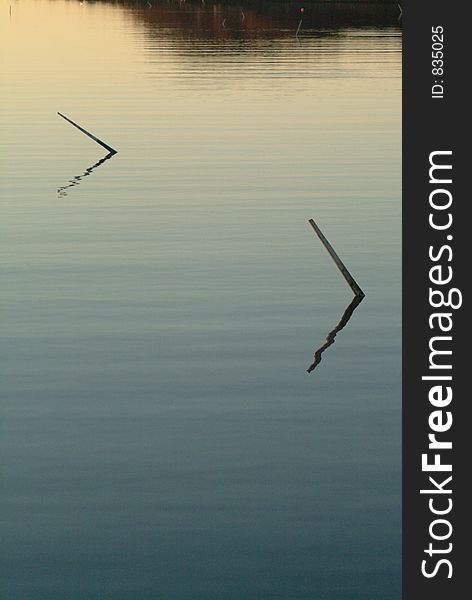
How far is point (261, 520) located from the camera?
57.9 feet

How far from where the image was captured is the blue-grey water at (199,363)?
16734mm

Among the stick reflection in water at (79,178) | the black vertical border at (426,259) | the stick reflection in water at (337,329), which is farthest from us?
the stick reflection in water at (79,178)

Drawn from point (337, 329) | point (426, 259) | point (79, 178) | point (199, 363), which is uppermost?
point (79, 178)

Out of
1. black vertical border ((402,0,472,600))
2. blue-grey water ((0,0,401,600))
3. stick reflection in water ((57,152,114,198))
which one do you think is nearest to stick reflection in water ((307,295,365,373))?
blue-grey water ((0,0,401,600))

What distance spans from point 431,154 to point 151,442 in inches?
256

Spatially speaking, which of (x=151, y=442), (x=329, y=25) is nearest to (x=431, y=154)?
(x=151, y=442)

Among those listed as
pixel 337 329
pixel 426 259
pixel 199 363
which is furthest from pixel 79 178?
pixel 426 259

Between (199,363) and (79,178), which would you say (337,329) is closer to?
(199,363)

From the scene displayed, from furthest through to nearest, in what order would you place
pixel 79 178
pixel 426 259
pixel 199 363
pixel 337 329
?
pixel 79 178 → pixel 337 329 → pixel 199 363 → pixel 426 259

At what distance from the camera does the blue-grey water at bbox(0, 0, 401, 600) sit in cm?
1673

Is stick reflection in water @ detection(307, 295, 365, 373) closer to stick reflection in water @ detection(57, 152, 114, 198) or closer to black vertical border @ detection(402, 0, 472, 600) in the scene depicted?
black vertical border @ detection(402, 0, 472, 600)

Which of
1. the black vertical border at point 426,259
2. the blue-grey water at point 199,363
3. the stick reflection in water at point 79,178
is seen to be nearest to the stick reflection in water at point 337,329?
the blue-grey water at point 199,363

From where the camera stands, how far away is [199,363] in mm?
24703

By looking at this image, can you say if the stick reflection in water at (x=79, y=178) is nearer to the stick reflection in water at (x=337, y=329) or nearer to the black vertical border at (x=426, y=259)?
the stick reflection in water at (x=337, y=329)
